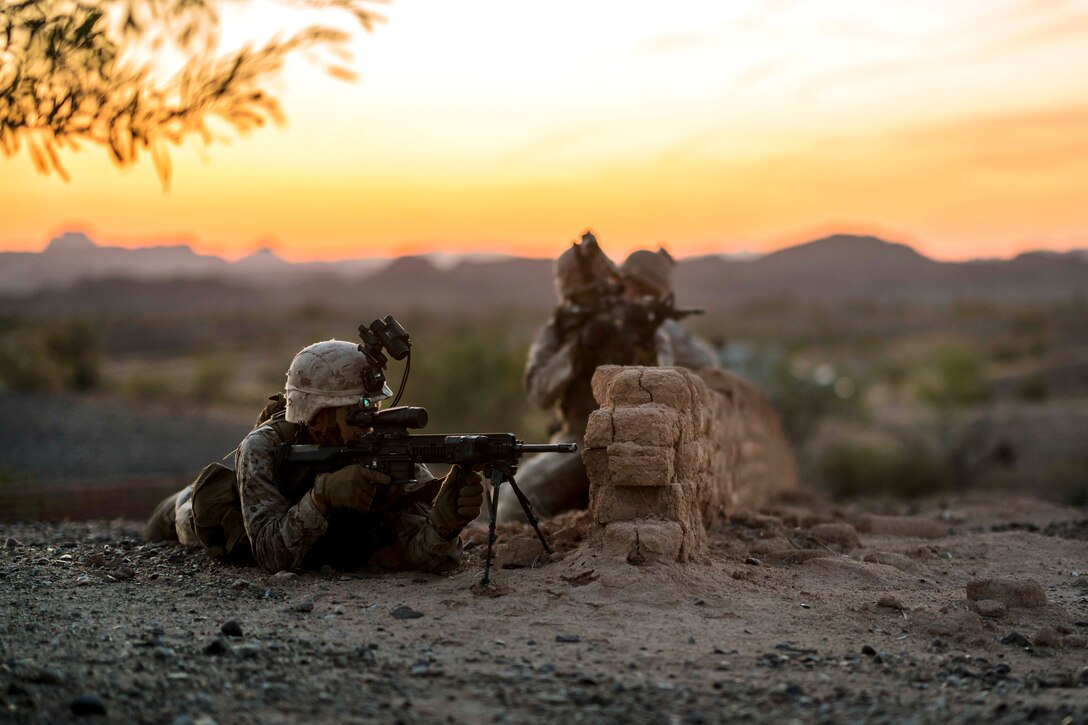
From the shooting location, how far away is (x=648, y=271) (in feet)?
31.8

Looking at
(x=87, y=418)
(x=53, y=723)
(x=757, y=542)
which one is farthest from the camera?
(x=87, y=418)

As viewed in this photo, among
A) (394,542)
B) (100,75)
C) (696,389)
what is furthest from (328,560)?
(100,75)

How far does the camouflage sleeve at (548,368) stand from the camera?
9164mm

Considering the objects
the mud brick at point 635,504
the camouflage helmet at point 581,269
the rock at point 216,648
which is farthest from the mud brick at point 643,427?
the camouflage helmet at point 581,269

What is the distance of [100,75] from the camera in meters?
7.21

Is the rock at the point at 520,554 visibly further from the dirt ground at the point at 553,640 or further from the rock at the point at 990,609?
the rock at the point at 990,609

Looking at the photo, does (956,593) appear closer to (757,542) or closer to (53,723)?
(757,542)

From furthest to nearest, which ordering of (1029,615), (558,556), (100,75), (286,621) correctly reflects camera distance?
1. (100,75)
2. (558,556)
3. (1029,615)
4. (286,621)

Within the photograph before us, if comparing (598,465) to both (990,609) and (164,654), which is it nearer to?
(990,609)

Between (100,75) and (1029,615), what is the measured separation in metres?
6.05

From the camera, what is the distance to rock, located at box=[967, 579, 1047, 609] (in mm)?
6285

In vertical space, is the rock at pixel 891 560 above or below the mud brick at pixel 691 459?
below

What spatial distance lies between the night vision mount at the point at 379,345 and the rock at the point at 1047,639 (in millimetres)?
3340

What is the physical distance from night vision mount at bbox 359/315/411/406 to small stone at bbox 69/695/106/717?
2.49 meters
